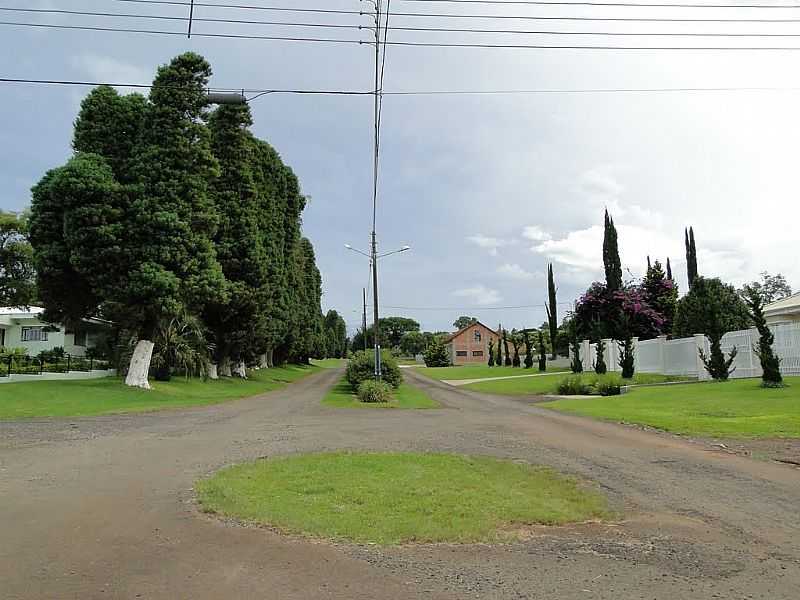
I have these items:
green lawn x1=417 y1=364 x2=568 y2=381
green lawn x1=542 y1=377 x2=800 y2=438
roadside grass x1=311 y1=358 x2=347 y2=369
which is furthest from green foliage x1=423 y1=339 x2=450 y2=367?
green lawn x1=542 y1=377 x2=800 y2=438

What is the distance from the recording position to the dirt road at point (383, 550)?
4578 millimetres

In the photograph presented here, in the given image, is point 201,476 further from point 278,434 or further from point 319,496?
point 278,434

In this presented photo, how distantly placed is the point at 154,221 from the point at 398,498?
21.3 meters

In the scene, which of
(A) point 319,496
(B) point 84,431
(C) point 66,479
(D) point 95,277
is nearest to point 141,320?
(D) point 95,277

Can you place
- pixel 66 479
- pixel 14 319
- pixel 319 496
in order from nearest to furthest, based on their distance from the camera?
1. pixel 319 496
2. pixel 66 479
3. pixel 14 319

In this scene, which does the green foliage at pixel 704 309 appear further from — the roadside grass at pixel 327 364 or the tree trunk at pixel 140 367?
the roadside grass at pixel 327 364

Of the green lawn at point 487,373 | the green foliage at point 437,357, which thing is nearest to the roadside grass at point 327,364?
the green foliage at point 437,357

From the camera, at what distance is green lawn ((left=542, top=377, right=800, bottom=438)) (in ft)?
43.2

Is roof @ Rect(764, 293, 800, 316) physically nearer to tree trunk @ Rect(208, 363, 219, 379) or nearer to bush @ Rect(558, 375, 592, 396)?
bush @ Rect(558, 375, 592, 396)

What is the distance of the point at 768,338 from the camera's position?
71.6 ft

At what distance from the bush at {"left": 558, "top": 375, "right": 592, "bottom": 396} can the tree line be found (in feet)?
50.0

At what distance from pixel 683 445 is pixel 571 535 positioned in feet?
21.8

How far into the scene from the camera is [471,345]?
110500 mm

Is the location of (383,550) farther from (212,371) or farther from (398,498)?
(212,371)
